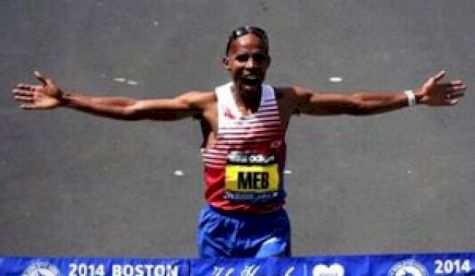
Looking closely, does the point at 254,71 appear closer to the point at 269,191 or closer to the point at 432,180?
the point at 269,191

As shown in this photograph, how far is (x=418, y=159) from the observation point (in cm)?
849

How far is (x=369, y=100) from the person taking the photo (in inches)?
230

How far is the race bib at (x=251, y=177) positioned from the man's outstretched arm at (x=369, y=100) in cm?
39

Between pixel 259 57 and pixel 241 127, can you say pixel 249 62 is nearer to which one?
pixel 259 57

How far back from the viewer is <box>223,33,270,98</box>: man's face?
557 cm

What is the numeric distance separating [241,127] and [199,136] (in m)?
3.06

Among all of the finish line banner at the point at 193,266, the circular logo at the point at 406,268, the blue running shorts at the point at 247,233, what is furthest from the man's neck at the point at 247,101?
the circular logo at the point at 406,268

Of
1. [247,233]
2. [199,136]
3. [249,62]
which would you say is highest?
[199,136]

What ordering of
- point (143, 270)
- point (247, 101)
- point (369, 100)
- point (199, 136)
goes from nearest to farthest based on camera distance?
1. point (143, 270)
2. point (247, 101)
3. point (369, 100)
4. point (199, 136)

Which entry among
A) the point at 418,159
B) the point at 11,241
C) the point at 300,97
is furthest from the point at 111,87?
the point at 300,97

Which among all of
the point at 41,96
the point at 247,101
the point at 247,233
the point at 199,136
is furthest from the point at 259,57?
the point at 199,136

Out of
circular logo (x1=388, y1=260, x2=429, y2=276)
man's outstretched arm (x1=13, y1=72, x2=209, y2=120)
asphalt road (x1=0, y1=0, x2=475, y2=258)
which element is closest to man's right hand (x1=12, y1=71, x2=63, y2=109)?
man's outstretched arm (x1=13, y1=72, x2=209, y2=120)

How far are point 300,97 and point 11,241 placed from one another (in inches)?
119

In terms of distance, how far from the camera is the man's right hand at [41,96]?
554 cm
